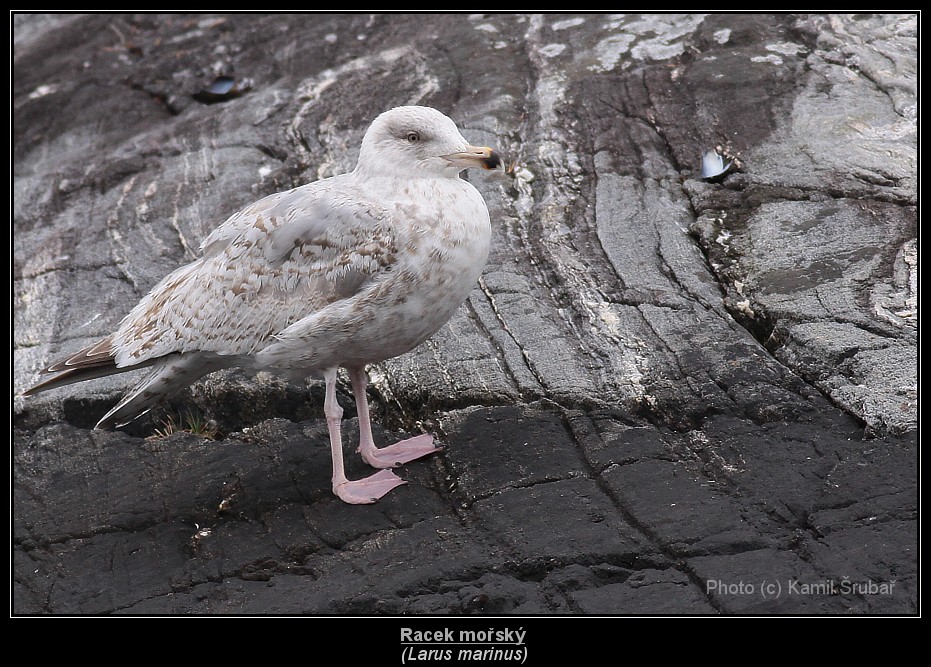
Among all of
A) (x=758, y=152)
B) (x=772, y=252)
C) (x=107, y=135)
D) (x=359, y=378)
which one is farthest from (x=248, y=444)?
(x=107, y=135)

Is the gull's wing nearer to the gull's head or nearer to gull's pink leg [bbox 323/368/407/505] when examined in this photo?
the gull's head

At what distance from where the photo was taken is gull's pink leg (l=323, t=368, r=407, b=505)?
466cm

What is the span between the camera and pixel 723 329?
207 inches

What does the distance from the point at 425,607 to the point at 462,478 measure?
2.64 feet

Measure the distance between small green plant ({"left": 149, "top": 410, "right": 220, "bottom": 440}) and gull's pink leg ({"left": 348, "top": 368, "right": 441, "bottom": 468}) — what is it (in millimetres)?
969

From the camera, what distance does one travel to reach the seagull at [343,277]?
442 centimetres

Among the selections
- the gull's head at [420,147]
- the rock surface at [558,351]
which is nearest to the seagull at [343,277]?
the gull's head at [420,147]

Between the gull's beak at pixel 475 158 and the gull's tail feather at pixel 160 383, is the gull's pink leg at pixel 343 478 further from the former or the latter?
the gull's beak at pixel 475 158

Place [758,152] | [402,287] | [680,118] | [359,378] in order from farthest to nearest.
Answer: [680,118] < [758,152] < [359,378] < [402,287]

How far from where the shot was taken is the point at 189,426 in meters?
5.50

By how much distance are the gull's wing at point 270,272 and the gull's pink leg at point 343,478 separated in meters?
0.46

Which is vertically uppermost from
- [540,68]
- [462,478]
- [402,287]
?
[402,287]

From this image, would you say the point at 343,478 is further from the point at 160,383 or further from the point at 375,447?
the point at 160,383
